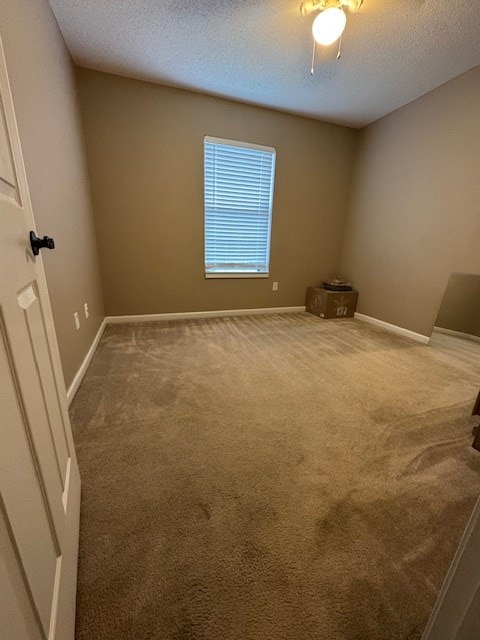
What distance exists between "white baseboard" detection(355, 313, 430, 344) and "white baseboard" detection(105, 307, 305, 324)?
0.87m

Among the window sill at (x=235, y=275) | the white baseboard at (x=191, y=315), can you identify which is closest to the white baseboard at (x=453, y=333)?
the white baseboard at (x=191, y=315)

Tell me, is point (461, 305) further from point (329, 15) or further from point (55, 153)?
point (55, 153)

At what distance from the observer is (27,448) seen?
54cm

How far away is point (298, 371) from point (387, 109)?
3241mm

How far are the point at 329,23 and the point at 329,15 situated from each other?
1.4 inches

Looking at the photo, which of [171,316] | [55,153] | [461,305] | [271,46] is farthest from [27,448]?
[461,305]

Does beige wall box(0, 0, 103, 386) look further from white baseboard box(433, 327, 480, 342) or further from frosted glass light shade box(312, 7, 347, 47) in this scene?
white baseboard box(433, 327, 480, 342)

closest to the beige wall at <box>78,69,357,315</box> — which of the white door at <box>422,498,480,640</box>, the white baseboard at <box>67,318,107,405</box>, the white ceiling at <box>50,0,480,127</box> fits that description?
the white ceiling at <box>50,0,480,127</box>

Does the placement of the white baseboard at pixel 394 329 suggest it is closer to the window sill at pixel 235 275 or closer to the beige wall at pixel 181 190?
the beige wall at pixel 181 190

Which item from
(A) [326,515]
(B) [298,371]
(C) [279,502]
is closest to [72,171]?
(B) [298,371]

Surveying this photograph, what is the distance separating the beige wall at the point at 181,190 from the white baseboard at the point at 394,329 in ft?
3.22

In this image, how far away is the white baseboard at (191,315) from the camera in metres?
3.15

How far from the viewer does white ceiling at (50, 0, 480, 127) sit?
5.71ft

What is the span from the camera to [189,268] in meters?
3.25
